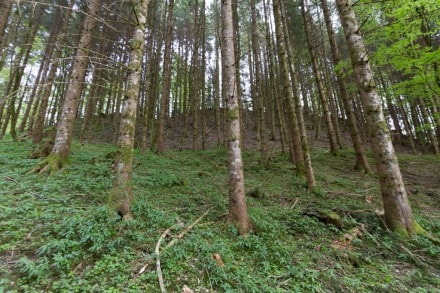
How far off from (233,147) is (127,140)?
77.6 inches

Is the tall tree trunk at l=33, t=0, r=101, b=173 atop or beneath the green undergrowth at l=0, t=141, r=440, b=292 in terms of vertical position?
atop

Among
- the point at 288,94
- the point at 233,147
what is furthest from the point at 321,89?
the point at 233,147

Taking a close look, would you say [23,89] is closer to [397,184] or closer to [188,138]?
[397,184]

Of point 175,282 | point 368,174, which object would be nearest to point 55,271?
point 175,282

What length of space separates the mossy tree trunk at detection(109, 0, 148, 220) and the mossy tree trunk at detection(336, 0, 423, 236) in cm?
453

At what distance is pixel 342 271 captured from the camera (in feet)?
11.4

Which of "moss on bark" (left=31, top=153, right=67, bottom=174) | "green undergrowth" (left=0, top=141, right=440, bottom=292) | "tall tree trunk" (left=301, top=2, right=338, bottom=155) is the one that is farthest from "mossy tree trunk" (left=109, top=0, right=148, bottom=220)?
"tall tree trunk" (left=301, top=2, right=338, bottom=155)

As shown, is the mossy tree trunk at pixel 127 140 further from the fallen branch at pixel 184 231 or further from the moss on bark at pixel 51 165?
the moss on bark at pixel 51 165

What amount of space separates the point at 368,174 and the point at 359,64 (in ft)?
18.6

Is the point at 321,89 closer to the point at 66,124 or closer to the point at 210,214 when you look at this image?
the point at 210,214

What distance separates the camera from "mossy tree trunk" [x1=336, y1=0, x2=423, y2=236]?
434 centimetres

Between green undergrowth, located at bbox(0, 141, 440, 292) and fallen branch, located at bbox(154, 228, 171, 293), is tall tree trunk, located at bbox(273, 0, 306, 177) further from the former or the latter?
fallen branch, located at bbox(154, 228, 171, 293)

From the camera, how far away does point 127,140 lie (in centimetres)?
420

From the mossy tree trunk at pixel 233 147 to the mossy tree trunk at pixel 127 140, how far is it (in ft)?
5.67
